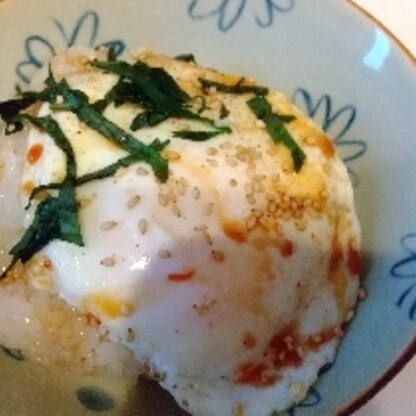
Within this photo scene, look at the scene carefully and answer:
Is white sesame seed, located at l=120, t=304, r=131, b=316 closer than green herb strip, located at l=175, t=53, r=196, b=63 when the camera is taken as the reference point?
Yes

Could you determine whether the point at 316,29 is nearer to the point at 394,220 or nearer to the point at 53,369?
the point at 394,220

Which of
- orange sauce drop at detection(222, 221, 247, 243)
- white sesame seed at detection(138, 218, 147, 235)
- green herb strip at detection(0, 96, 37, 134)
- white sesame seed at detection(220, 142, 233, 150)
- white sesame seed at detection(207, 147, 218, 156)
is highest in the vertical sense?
white sesame seed at detection(220, 142, 233, 150)

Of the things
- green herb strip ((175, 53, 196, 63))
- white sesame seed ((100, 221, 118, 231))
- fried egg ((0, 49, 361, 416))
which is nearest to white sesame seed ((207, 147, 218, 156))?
fried egg ((0, 49, 361, 416))

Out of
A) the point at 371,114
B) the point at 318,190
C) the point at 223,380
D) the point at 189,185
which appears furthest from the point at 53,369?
the point at 371,114

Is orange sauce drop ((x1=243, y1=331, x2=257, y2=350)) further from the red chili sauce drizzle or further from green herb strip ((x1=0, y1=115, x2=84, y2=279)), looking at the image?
green herb strip ((x1=0, y1=115, x2=84, y2=279))

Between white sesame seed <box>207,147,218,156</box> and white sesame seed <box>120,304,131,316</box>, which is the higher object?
Result: white sesame seed <box>207,147,218,156</box>

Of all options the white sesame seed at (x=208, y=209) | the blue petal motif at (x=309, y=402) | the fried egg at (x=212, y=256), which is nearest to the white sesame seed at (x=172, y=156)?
the fried egg at (x=212, y=256)
